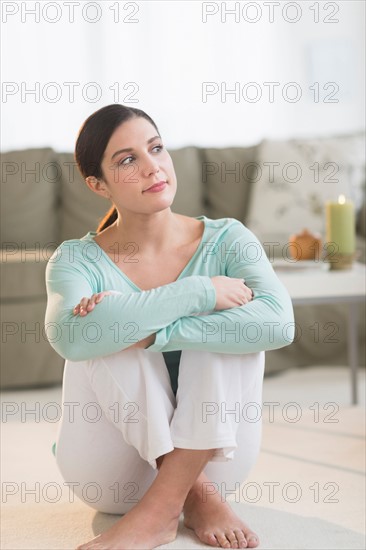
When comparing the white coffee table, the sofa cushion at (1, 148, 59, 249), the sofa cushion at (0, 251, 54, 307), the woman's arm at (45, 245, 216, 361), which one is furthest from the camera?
the sofa cushion at (1, 148, 59, 249)

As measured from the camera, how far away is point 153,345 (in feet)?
5.36

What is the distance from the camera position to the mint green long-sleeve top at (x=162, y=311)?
1622 millimetres

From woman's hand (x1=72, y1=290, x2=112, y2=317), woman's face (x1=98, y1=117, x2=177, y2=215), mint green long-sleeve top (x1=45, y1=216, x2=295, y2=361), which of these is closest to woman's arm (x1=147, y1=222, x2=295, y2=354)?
mint green long-sleeve top (x1=45, y1=216, x2=295, y2=361)

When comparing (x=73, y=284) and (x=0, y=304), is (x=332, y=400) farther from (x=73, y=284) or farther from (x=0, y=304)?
(x=73, y=284)

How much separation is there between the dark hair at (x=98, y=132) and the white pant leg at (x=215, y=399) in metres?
0.46

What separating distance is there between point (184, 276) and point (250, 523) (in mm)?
529

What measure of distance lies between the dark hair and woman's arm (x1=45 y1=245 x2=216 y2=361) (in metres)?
0.28

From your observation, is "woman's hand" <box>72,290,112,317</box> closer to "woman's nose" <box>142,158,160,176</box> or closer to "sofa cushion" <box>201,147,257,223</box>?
"woman's nose" <box>142,158,160,176</box>

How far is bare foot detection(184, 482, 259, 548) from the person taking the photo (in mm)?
1676

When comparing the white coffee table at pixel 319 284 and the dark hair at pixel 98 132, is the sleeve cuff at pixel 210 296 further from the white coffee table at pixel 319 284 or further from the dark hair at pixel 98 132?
the white coffee table at pixel 319 284

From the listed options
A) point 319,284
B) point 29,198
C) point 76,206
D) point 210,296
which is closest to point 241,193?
point 76,206

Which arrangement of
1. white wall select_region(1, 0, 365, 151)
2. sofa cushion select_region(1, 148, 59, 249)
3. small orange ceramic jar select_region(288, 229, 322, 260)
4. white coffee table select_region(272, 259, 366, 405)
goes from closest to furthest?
white coffee table select_region(272, 259, 366, 405) < small orange ceramic jar select_region(288, 229, 322, 260) < sofa cushion select_region(1, 148, 59, 249) < white wall select_region(1, 0, 365, 151)

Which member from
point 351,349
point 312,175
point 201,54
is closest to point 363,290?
point 351,349

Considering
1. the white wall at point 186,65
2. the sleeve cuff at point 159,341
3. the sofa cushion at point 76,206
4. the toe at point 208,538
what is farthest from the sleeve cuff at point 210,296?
the white wall at point 186,65
